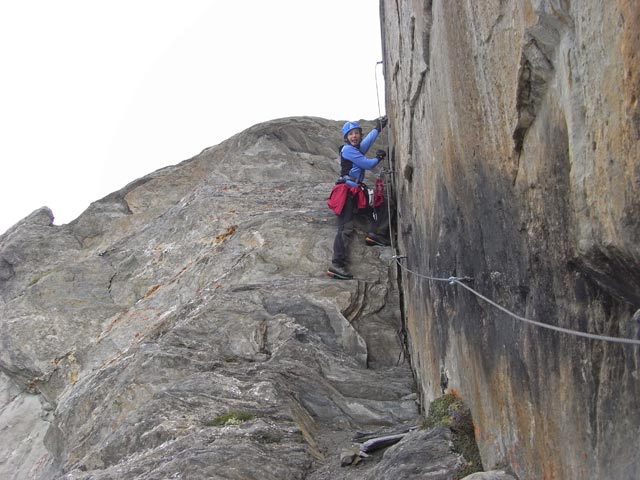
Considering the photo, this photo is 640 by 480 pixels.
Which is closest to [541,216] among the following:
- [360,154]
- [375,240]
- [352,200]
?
[360,154]

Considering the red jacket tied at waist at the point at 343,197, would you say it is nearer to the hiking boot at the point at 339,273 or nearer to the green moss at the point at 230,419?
the hiking boot at the point at 339,273

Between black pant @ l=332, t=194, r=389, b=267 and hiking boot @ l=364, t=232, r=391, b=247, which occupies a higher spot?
black pant @ l=332, t=194, r=389, b=267

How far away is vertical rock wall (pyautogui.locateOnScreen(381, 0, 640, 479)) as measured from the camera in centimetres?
391

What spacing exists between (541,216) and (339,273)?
37.3ft

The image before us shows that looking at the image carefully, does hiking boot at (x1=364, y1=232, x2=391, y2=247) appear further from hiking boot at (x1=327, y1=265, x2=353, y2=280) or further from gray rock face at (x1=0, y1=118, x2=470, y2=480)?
hiking boot at (x1=327, y1=265, x2=353, y2=280)

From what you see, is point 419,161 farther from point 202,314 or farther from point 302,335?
point 202,314

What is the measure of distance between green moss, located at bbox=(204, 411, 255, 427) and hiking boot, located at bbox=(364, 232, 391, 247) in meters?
6.99

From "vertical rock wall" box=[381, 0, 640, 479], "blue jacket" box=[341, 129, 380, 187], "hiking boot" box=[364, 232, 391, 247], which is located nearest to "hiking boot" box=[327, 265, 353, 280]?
"hiking boot" box=[364, 232, 391, 247]

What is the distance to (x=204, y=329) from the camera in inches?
586

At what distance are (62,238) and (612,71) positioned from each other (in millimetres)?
21099

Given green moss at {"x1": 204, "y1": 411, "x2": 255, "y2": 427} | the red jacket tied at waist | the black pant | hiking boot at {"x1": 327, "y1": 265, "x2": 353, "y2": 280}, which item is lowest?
green moss at {"x1": 204, "y1": 411, "x2": 255, "y2": 427}

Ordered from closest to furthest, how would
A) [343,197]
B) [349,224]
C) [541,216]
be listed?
1. [541,216]
2. [343,197]
3. [349,224]

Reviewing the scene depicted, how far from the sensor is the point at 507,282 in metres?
6.27

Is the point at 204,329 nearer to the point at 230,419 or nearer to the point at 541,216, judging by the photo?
the point at 230,419
